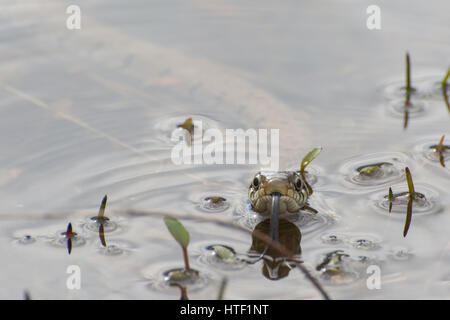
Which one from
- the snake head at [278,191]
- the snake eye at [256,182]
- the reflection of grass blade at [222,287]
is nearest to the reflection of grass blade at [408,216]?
the snake head at [278,191]

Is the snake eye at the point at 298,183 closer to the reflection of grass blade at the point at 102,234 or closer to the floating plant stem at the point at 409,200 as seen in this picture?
the floating plant stem at the point at 409,200

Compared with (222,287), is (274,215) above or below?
above

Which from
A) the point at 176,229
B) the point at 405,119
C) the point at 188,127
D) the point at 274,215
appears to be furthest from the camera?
the point at 405,119

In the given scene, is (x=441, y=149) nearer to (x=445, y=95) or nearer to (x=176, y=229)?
(x=445, y=95)

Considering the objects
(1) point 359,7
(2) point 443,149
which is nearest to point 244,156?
(2) point 443,149

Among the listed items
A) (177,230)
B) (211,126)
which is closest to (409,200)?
(177,230)
